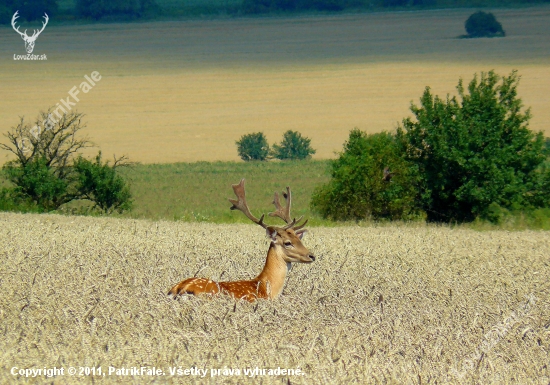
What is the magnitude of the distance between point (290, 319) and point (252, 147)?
224 feet

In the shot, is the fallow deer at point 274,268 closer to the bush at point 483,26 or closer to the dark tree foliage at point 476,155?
the dark tree foliage at point 476,155

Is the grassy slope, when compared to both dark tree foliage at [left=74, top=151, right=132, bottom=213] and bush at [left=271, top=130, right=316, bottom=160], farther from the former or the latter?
bush at [left=271, top=130, right=316, bottom=160]

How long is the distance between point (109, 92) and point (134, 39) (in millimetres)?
21514

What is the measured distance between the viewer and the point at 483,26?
11838 cm

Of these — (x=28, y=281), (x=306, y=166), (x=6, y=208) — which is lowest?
(x=306, y=166)

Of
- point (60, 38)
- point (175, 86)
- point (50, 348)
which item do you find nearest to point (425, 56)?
point (175, 86)

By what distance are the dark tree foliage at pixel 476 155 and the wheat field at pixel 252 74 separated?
45893mm

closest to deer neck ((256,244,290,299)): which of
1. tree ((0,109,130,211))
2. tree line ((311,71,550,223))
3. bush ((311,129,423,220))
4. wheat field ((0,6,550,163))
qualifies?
tree line ((311,71,550,223))

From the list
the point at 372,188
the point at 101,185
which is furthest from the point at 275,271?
the point at 101,185

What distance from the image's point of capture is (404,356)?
6.04 meters

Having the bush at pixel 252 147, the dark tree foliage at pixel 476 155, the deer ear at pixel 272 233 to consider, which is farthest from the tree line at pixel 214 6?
the deer ear at pixel 272 233

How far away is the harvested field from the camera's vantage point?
5.57 m

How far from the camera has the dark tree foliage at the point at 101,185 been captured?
104 ft

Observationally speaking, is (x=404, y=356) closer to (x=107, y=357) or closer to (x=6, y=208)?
(x=107, y=357)
